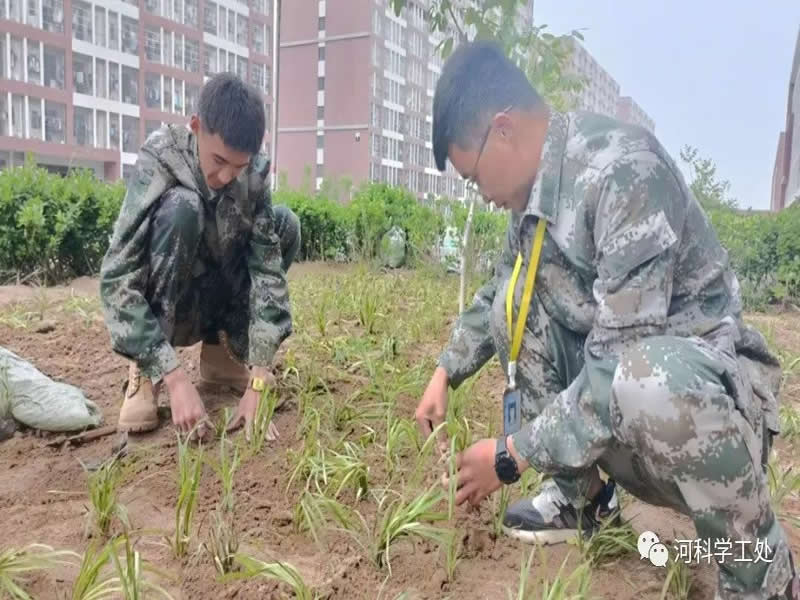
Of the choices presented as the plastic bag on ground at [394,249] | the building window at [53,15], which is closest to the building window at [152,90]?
the building window at [53,15]

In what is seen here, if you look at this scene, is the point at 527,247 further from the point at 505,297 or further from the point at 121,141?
the point at 121,141

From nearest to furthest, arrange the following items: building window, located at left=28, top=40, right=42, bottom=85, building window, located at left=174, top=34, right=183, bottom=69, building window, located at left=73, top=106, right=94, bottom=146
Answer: building window, located at left=28, top=40, right=42, bottom=85 → building window, located at left=73, top=106, right=94, bottom=146 → building window, located at left=174, top=34, right=183, bottom=69

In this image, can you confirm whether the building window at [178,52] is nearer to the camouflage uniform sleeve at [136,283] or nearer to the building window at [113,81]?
the building window at [113,81]

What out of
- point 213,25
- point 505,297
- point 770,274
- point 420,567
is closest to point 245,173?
point 505,297

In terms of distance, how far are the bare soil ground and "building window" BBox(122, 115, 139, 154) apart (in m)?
7.52

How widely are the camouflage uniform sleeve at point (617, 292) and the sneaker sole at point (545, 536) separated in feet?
1.24

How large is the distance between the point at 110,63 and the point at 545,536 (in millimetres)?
10157

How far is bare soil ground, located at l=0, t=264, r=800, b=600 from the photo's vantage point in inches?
49.7

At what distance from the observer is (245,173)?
2.06m

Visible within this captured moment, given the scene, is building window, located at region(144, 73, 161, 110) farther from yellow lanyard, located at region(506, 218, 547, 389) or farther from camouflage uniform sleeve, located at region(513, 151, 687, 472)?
camouflage uniform sleeve, located at region(513, 151, 687, 472)

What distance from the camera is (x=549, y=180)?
1.25 metres

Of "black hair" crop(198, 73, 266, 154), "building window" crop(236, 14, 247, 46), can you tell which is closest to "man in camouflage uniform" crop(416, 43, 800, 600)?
"black hair" crop(198, 73, 266, 154)

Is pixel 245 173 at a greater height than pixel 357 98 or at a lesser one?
lesser

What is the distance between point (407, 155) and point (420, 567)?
30.4ft
